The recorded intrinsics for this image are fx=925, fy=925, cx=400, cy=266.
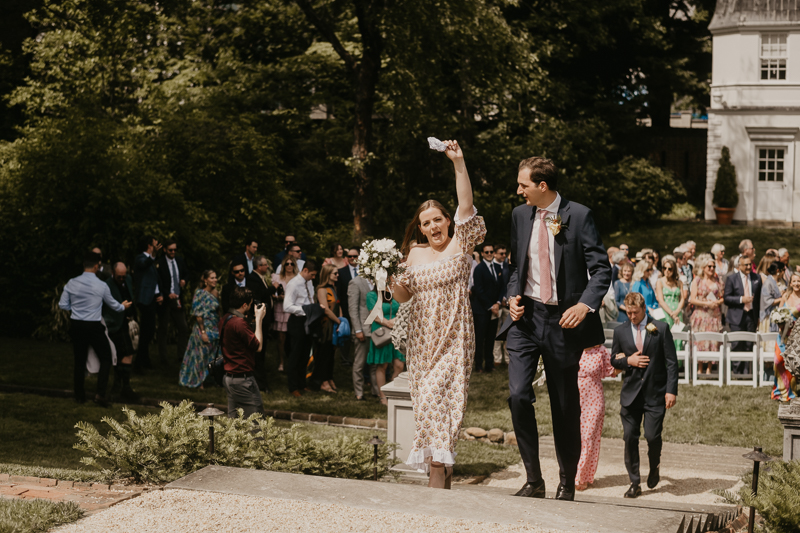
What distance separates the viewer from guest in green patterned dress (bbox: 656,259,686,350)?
14.9 m

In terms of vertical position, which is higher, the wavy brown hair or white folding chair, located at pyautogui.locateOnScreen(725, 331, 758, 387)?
the wavy brown hair

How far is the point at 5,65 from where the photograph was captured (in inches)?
924

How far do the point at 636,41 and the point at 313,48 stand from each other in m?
12.7

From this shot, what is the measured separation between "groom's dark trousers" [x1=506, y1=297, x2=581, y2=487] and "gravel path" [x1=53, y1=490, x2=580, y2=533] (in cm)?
93

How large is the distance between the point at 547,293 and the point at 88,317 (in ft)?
24.6

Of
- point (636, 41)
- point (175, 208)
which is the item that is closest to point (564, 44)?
point (636, 41)

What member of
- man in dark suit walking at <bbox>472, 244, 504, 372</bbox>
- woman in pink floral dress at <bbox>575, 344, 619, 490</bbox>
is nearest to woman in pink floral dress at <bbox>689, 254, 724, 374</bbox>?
man in dark suit walking at <bbox>472, 244, 504, 372</bbox>

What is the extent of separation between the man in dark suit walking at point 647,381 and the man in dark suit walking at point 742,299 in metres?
6.74

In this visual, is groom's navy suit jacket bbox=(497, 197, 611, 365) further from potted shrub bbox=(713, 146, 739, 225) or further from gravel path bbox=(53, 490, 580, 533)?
potted shrub bbox=(713, 146, 739, 225)

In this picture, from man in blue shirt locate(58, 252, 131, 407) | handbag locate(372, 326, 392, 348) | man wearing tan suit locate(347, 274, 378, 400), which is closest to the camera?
man in blue shirt locate(58, 252, 131, 407)

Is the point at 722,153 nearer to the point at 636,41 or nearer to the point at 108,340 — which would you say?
the point at 636,41

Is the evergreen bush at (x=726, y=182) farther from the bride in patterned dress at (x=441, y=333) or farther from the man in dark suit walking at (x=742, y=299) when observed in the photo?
the bride in patterned dress at (x=441, y=333)

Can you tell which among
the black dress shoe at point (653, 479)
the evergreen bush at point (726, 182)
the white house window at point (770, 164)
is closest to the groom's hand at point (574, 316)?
the black dress shoe at point (653, 479)

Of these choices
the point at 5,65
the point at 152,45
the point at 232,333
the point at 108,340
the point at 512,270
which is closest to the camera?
the point at 512,270
